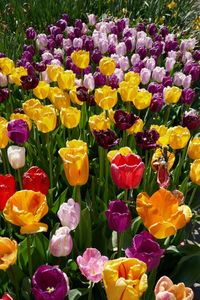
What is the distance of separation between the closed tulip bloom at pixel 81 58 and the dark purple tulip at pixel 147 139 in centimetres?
121

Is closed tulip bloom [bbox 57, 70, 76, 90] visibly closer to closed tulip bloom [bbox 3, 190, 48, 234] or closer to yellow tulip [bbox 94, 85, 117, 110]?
yellow tulip [bbox 94, 85, 117, 110]

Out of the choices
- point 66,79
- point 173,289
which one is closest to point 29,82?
point 66,79

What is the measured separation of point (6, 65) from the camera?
3189 millimetres

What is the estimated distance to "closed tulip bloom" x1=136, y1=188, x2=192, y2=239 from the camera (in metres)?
1.64

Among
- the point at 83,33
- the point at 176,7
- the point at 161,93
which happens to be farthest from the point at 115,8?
the point at 161,93

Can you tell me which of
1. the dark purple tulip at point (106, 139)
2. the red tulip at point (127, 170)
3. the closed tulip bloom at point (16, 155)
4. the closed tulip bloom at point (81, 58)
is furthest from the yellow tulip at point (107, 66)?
the red tulip at point (127, 170)

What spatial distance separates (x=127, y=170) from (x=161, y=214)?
9.0 inches

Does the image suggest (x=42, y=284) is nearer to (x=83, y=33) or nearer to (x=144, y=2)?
(x=83, y=33)

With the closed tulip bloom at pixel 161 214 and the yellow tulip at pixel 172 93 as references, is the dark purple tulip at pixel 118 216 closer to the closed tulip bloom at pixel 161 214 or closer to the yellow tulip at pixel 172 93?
the closed tulip bloom at pixel 161 214

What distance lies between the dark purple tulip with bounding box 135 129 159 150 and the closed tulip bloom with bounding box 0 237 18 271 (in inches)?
36.0

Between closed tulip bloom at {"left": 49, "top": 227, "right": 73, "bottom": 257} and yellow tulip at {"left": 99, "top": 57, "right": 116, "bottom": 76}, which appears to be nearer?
closed tulip bloom at {"left": 49, "top": 227, "right": 73, "bottom": 257}

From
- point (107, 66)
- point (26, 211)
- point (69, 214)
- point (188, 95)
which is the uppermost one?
point (26, 211)

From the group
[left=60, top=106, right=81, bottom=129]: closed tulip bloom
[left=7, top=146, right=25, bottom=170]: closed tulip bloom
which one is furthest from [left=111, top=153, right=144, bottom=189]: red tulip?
[left=60, top=106, right=81, bottom=129]: closed tulip bloom

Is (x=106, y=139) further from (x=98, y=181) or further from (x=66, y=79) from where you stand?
(x=66, y=79)
